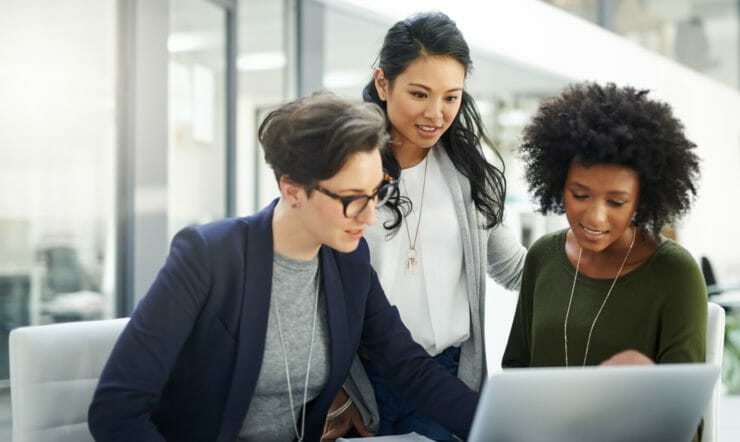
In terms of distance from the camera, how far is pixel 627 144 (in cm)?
166

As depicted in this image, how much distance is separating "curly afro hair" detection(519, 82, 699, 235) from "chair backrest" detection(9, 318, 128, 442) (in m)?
1.00

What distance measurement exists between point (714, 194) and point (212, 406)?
8986mm

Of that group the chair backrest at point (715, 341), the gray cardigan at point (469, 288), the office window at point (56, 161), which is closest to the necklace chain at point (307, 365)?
the gray cardigan at point (469, 288)

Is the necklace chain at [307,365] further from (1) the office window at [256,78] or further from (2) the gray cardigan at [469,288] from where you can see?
(1) the office window at [256,78]

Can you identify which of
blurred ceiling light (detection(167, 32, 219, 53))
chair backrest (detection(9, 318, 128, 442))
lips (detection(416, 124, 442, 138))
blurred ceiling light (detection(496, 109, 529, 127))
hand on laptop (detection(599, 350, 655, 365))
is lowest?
chair backrest (detection(9, 318, 128, 442))

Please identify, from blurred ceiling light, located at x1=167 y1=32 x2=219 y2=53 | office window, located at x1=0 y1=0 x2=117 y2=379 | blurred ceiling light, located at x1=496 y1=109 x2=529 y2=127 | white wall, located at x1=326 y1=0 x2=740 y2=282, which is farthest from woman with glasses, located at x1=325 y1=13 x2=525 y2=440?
blurred ceiling light, located at x1=496 y1=109 x2=529 y2=127

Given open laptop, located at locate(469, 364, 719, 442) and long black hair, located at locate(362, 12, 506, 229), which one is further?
long black hair, located at locate(362, 12, 506, 229)

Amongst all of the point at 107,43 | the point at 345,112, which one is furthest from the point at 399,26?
the point at 107,43

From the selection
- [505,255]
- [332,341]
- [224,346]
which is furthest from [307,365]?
[505,255]

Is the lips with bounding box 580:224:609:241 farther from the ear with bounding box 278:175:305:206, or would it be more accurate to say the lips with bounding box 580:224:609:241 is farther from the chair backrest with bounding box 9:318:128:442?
the chair backrest with bounding box 9:318:128:442

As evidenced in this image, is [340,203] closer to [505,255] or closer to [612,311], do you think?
[612,311]

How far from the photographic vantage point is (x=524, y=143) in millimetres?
1896

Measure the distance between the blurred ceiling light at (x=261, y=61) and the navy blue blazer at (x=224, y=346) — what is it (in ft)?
10.7

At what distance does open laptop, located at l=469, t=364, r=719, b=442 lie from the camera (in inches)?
46.0
